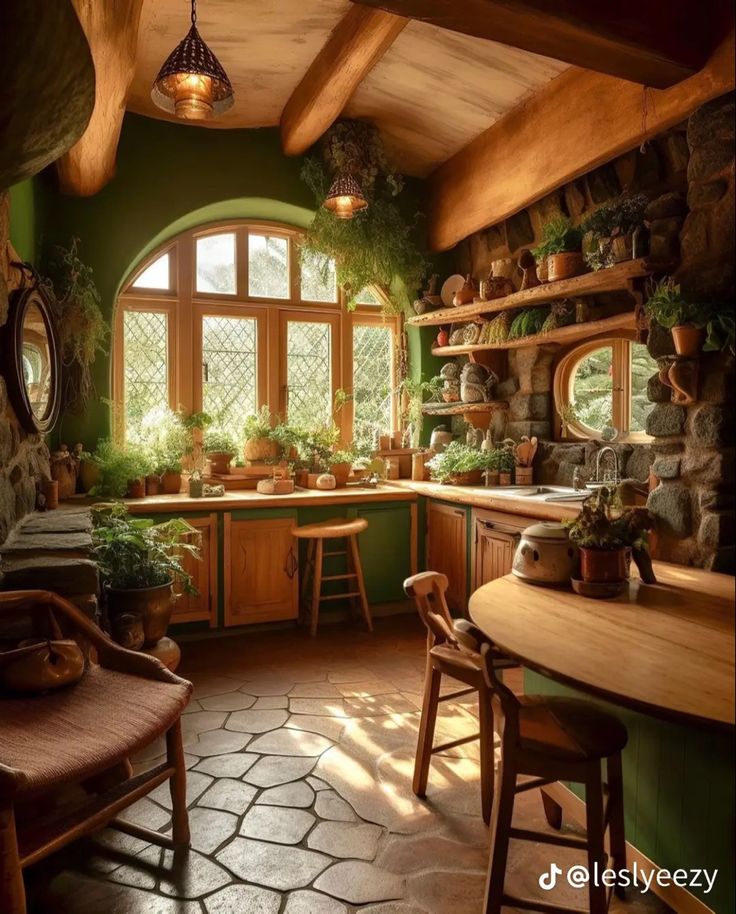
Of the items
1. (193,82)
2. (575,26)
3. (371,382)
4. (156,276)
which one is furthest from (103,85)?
(371,382)

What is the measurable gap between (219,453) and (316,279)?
1.56 meters

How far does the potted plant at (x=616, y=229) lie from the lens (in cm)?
312

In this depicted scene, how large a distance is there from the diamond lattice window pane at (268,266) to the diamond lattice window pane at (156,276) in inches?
23.1

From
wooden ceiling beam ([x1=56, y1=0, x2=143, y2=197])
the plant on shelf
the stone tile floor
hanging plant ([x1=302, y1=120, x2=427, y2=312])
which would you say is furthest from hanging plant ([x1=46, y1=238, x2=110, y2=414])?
the stone tile floor

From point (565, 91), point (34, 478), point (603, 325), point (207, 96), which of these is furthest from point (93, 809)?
point (565, 91)

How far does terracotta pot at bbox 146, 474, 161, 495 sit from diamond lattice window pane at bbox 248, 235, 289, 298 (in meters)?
1.56

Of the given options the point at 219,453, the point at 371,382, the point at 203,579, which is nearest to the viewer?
the point at 203,579

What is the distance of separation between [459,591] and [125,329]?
2.84 m

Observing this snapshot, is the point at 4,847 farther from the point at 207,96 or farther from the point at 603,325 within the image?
the point at 603,325

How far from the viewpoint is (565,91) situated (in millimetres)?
3529

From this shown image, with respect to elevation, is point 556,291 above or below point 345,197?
below

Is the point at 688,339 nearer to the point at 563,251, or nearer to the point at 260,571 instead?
the point at 563,251

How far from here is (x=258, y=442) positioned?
4602mm

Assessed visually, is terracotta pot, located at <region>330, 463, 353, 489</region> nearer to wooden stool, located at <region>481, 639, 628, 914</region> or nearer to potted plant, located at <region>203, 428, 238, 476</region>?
potted plant, located at <region>203, 428, 238, 476</region>
